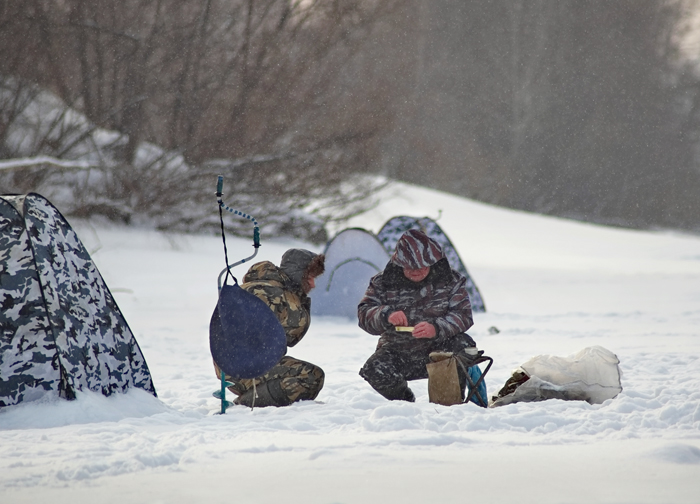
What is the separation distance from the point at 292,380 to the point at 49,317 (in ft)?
4.06

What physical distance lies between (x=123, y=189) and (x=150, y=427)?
11.5 m

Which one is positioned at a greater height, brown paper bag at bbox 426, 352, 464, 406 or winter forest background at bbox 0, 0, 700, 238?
winter forest background at bbox 0, 0, 700, 238

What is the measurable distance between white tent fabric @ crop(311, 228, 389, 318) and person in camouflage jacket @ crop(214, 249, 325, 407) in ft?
13.2

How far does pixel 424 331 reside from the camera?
14.5 feet

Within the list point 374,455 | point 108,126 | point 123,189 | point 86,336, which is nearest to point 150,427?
point 86,336

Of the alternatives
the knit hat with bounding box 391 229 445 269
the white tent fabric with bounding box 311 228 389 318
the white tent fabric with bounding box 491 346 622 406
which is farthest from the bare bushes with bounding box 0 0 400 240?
the white tent fabric with bounding box 491 346 622 406

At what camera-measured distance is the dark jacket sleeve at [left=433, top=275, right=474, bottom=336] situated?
4.46m

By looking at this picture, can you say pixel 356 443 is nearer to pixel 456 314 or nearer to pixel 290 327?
pixel 290 327

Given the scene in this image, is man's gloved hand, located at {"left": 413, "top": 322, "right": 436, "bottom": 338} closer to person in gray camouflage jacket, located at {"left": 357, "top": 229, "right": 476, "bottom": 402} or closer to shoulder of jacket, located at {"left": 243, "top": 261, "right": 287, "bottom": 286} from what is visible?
person in gray camouflage jacket, located at {"left": 357, "top": 229, "right": 476, "bottom": 402}

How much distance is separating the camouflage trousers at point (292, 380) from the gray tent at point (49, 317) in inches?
23.1

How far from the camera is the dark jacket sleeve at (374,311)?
14.9ft

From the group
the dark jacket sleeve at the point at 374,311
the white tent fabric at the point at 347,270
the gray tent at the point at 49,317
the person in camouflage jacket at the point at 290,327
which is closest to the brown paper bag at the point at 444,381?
the dark jacket sleeve at the point at 374,311

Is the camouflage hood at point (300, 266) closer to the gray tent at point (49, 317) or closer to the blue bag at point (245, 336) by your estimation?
the blue bag at point (245, 336)

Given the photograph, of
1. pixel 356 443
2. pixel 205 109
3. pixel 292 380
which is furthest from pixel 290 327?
pixel 205 109
